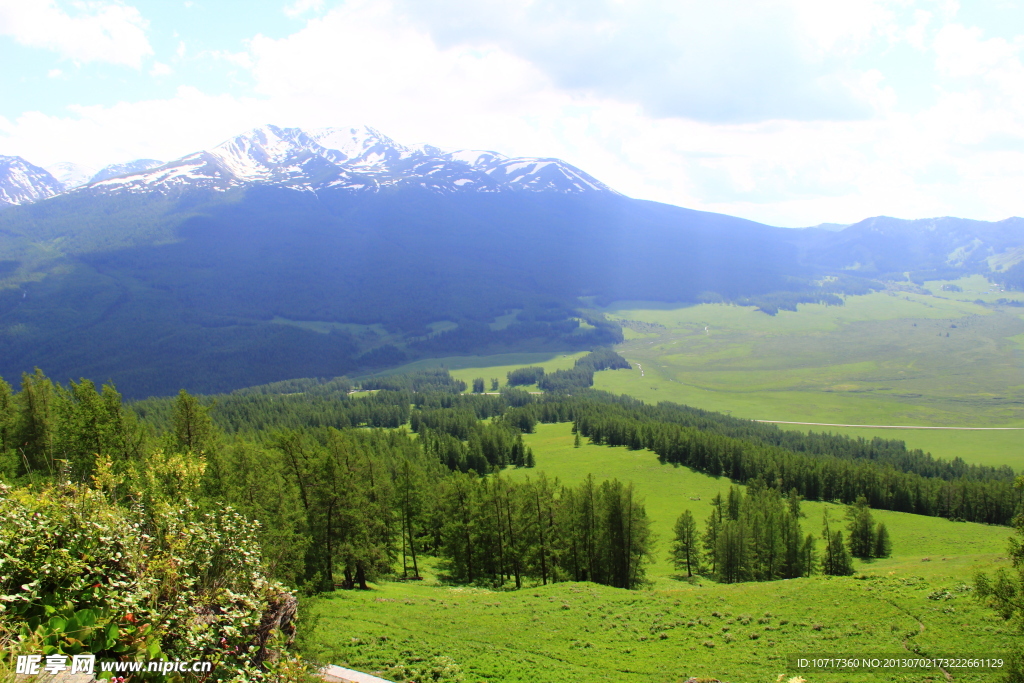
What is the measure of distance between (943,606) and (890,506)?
331 ft

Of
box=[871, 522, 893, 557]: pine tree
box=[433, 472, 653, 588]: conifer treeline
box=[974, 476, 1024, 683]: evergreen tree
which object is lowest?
box=[871, 522, 893, 557]: pine tree

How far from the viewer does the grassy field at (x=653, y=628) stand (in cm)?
2983

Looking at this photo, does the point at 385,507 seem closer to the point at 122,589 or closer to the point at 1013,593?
the point at 122,589

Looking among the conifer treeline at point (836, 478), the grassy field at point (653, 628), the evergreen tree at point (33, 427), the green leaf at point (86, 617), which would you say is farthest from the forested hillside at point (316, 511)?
the grassy field at point (653, 628)

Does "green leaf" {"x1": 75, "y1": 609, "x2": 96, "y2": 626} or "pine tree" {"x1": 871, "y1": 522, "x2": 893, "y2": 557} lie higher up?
"green leaf" {"x1": 75, "y1": 609, "x2": 96, "y2": 626}

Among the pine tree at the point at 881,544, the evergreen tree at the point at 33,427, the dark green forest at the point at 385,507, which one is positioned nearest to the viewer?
the dark green forest at the point at 385,507

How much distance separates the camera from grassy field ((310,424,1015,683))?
29828mm

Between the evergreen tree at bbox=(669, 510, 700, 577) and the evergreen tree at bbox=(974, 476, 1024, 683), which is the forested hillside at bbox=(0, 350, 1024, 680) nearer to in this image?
the evergreen tree at bbox=(669, 510, 700, 577)

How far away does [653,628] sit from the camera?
1483 inches

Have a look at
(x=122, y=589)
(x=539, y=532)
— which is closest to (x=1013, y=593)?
(x=122, y=589)

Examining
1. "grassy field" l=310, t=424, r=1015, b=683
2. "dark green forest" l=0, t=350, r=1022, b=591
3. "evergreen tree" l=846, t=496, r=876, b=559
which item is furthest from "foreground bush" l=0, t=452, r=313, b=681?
"evergreen tree" l=846, t=496, r=876, b=559

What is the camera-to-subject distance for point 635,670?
30.6 m

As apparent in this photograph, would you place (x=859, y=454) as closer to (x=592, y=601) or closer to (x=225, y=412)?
(x=592, y=601)

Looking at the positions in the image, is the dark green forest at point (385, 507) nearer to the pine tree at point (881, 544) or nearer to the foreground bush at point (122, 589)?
the pine tree at point (881, 544)
